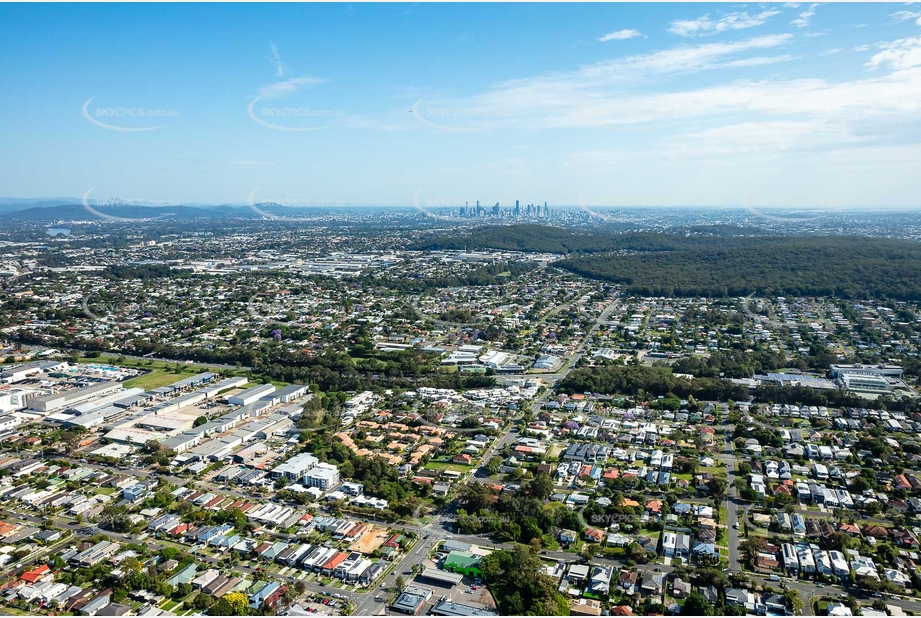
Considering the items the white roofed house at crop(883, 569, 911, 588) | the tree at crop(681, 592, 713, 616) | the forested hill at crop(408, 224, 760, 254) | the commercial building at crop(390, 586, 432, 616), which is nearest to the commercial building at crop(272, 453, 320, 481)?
the commercial building at crop(390, 586, 432, 616)

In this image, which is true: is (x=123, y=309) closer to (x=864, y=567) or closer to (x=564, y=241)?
(x=864, y=567)

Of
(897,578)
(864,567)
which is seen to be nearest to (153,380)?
(864,567)

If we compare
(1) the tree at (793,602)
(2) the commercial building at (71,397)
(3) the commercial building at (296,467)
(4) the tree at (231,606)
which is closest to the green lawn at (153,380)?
(2) the commercial building at (71,397)

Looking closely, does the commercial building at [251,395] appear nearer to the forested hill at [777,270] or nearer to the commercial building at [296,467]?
the commercial building at [296,467]

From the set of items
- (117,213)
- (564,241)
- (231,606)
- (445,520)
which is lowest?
(445,520)

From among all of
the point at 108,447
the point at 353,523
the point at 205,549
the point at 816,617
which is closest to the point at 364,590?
the point at 353,523

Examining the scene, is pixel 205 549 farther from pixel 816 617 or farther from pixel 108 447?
pixel 816 617
